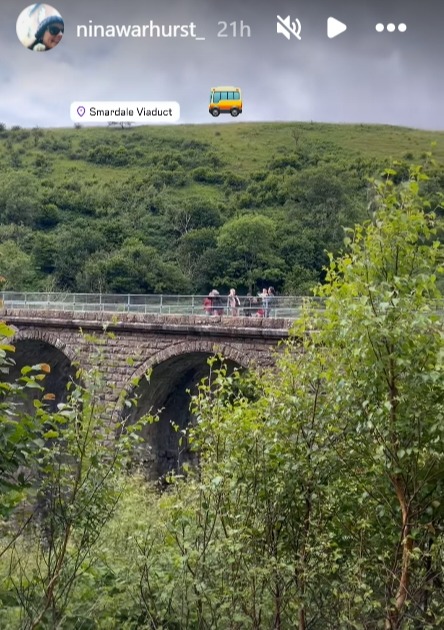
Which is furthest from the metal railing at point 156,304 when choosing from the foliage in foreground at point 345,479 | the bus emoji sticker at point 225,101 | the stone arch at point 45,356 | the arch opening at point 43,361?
the bus emoji sticker at point 225,101

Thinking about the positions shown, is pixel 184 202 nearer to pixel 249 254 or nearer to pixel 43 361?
pixel 249 254

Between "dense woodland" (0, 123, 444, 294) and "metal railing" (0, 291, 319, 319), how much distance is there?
2591 centimetres

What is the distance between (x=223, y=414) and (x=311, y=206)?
180 ft

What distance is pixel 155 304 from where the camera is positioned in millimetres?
22531

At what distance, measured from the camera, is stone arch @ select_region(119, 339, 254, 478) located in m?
21.6

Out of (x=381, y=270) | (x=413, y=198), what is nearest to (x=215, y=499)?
(x=381, y=270)

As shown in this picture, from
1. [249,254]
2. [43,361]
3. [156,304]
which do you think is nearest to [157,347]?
[156,304]

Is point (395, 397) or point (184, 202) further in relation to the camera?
point (184, 202)

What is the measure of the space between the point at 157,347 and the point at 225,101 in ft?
146

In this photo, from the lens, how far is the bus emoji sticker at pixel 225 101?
61281mm

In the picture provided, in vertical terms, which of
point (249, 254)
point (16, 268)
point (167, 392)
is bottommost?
point (167, 392)

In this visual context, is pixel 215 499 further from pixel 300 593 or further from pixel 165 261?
pixel 165 261

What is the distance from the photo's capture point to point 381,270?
676cm

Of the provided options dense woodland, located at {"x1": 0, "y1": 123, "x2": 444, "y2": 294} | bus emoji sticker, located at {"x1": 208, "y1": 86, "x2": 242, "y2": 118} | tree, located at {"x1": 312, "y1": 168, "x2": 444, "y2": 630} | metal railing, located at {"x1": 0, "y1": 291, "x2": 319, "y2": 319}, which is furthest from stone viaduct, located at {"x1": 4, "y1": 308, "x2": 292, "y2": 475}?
bus emoji sticker, located at {"x1": 208, "y1": 86, "x2": 242, "y2": 118}
